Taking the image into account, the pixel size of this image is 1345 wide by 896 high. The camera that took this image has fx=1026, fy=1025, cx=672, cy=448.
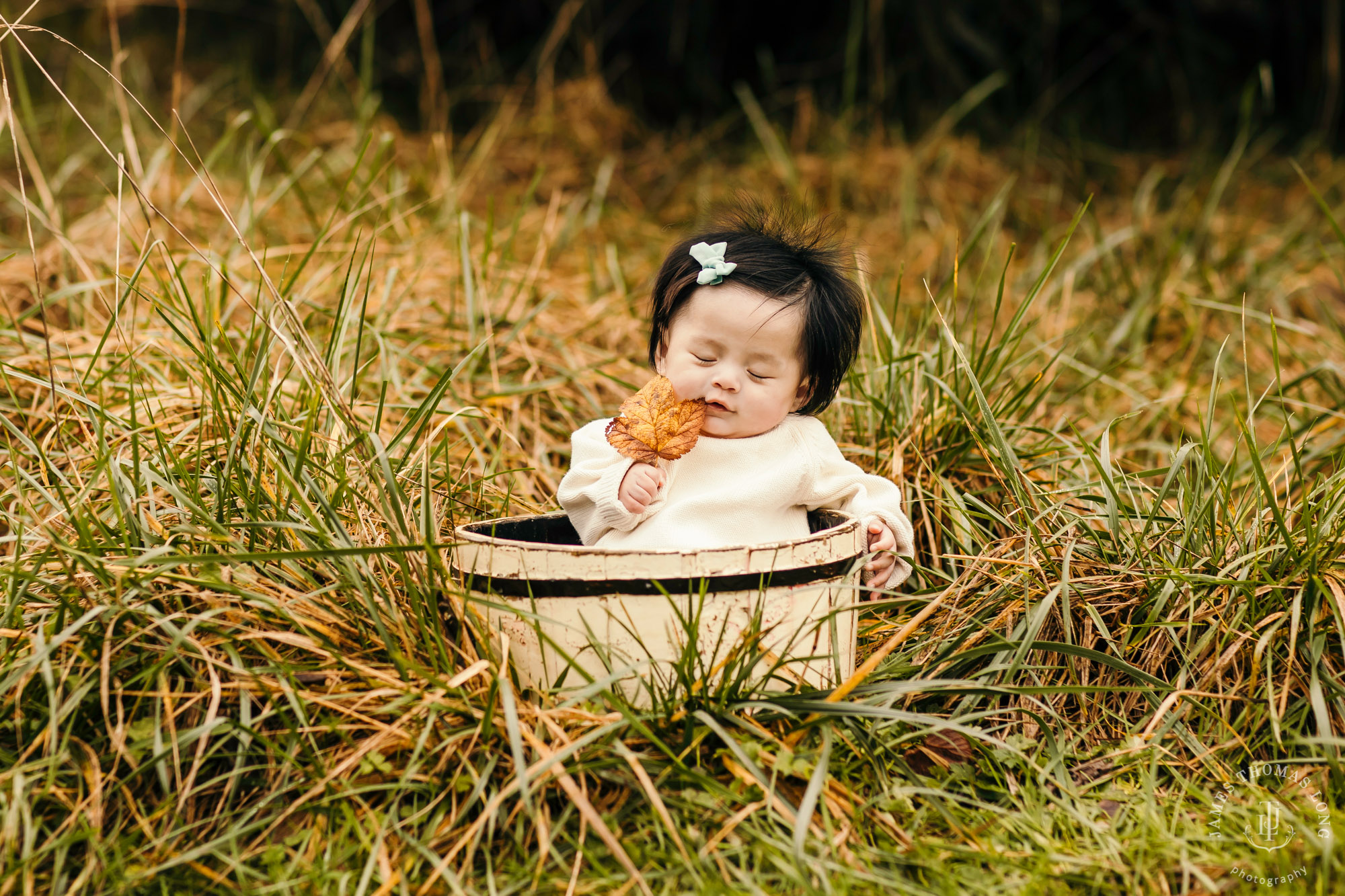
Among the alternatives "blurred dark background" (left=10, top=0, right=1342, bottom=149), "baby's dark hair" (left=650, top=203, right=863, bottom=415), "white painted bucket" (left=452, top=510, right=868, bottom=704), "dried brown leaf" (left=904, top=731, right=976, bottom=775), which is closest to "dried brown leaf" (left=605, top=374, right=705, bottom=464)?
"baby's dark hair" (left=650, top=203, right=863, bottom=415)

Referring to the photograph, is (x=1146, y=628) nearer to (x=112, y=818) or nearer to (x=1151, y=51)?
(x=112, y=818)

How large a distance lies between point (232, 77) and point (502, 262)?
2.91 m

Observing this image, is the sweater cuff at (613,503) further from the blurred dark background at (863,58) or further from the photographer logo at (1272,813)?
the blurred dark background at (863,58)

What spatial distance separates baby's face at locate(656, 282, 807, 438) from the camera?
1646 millimetres

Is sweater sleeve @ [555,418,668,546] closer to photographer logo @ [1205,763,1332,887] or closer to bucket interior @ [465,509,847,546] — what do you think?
bucket interior @ [465,509,847,546]

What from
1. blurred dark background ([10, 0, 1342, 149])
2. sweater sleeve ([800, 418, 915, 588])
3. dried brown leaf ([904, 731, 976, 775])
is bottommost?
dried brown leaf ([904, 731, 976, 775])

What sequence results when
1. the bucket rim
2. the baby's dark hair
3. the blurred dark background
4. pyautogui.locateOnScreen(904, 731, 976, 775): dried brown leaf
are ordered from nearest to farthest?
the bucket rim → pyautogui.locateOnScreen(904, 731, 976, 775): dried brown leaf → the baby's dark hair → the blurred dark background

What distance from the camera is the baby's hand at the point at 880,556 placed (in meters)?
1.72

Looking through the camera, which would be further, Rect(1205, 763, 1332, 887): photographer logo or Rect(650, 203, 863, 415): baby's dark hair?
Rect(650, 203, 863, 415): baby's dark hair

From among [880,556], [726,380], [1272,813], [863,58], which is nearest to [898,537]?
[880,556]

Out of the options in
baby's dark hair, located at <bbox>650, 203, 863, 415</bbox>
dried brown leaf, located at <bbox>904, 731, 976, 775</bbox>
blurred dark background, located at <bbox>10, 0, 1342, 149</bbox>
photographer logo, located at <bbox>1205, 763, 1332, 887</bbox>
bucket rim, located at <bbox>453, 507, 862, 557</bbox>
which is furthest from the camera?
blurred dark background, located at <bbox>10, 0, 1342, 149</bbox>

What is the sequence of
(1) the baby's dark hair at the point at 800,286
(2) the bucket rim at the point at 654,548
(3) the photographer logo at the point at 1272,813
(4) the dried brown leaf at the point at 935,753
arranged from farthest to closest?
(1) the baby's dark hair at the point at 800,286 < (4) the dried brown leaf at the point at 935,753 < (2) the bucket rim at the point at 654,548 < (3) the photographer logo at the point at 1272,813

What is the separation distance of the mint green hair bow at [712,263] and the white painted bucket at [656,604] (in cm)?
45

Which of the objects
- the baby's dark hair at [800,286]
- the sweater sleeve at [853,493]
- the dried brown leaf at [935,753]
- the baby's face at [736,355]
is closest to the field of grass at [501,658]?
the dried brown leaf at [935,753]
